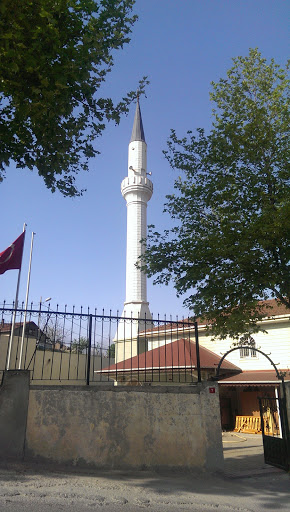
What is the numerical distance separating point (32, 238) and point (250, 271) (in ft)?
40.0

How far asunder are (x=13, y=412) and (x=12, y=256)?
22.6ft

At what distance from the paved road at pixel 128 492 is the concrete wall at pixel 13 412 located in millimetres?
382

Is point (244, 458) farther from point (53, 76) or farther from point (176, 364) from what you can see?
point (53, 76)

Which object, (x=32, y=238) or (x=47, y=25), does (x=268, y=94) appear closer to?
(x=47, y=25)

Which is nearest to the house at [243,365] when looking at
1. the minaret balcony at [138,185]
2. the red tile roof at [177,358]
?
the red tile roof at [177,358]

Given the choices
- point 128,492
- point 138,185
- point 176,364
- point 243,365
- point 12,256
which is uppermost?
point 138,185

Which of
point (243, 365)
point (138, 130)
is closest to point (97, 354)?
point (243, 365)

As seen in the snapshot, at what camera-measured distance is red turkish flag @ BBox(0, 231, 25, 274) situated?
492 inches

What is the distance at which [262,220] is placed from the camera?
9617 millimetres

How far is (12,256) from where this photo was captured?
1277 cm

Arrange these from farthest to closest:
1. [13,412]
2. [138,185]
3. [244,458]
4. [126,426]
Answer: [138,185] < [244,458] < [126,426] < [13,412]

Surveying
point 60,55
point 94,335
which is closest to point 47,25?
point 60,55

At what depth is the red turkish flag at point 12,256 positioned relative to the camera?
41.0ft

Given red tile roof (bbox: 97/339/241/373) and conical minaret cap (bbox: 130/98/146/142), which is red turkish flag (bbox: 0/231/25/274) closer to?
red tile roof (bbox: 97/339/241/373)
